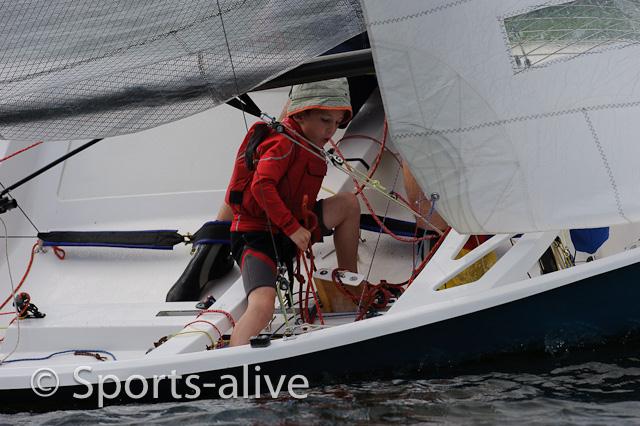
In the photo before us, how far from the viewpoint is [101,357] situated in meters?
3.44

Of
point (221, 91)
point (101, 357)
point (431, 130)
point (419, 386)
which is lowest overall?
point (419, 386)

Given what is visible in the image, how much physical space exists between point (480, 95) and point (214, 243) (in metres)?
1.41

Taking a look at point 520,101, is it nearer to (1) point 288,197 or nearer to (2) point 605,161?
(2) point 605,161

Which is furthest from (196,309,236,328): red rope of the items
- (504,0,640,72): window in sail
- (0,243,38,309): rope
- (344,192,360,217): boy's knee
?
(504,0,640,72): window in sail

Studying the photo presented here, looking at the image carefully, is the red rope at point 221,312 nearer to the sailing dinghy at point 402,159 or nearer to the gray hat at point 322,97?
the sailing dinghy at point 402,159

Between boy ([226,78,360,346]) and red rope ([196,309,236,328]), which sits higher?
boy ([226,78,360,346])

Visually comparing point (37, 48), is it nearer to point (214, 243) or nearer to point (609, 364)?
point (214, 243)

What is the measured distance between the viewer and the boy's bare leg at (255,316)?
3.27 meters

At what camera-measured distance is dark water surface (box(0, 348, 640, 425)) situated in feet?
9.16

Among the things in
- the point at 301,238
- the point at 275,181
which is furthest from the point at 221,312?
the point at 275,181

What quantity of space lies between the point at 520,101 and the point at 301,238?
0.85m

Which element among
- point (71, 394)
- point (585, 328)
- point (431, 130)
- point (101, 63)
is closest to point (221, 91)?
point (101, 63)

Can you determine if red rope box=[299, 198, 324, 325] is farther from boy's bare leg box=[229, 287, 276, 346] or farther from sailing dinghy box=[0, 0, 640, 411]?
boy's bare leg box=[229, 287, 276, 346]

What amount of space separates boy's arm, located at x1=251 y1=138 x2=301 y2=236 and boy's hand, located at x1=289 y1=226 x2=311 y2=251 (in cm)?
1
